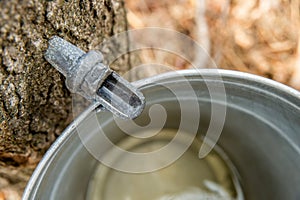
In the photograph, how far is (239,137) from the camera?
1.03 m

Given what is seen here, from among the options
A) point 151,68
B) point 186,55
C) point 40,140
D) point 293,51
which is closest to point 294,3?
point 293,51

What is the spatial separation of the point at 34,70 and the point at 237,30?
2.34ft

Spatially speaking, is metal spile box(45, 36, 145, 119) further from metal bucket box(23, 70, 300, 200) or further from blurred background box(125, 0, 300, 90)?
blurred background box(125, 0, 300, 90)

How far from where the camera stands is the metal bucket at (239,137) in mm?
864

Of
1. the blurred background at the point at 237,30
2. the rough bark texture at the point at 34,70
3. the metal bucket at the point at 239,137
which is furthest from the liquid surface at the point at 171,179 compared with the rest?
the blurred background at the point at 237,30

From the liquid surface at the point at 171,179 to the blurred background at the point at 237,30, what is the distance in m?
0.32

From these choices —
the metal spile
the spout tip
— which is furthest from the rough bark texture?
the spout tip

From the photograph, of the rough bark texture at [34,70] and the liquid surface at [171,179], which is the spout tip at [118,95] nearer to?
the rough bark texture at [34,70]

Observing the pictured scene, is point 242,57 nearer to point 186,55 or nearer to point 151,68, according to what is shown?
point 186,55

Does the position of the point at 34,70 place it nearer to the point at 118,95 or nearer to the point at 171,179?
the point at 118,95

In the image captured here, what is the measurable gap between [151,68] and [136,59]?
55 millimetres

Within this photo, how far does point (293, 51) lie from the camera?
1.28 metres

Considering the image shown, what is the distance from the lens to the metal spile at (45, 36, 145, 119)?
0.71m

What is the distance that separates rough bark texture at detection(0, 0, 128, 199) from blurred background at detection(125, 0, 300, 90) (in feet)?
0.78
